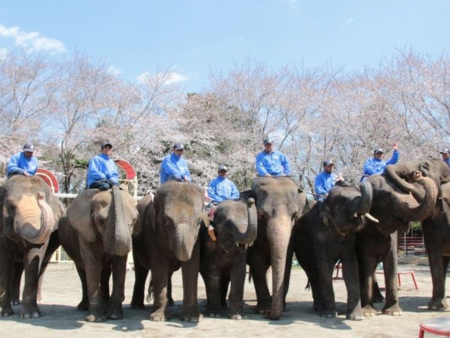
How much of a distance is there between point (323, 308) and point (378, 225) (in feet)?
6.09

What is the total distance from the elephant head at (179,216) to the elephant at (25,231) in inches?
76.5

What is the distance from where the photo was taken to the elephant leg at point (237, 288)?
9.62m

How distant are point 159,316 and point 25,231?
8.94ft

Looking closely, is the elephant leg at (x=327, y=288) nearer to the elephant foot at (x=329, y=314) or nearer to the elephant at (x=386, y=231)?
the elephant foot at (x=329, y=314)

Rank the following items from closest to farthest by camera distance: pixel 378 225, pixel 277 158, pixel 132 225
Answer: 1. pixel 132 225
2. pixel 378 225
3. pixel 277 158

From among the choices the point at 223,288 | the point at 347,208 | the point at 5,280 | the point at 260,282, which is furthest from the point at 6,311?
the point at 347,208

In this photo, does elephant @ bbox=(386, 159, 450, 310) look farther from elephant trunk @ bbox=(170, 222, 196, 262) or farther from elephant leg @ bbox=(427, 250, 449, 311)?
elephant trunk @ bbox=(170, 222, 196, 262)

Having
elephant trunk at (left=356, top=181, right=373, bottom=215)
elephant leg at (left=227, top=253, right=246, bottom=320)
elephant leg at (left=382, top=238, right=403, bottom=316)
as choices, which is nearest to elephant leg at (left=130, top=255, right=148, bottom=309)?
elephant leg at (left=227, top=253, right=246, bottom=320)

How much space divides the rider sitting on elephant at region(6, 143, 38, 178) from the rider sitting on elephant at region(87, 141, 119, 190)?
146 centimetres

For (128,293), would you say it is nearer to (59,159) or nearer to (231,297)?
(231,297)

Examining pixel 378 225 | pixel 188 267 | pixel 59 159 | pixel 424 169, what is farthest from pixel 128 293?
pixel 59 159

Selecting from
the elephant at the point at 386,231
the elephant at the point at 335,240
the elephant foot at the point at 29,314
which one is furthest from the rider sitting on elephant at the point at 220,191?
the elephant foot at the point at 29,314

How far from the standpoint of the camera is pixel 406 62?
34.3 m

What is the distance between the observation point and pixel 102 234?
9.09 metres
